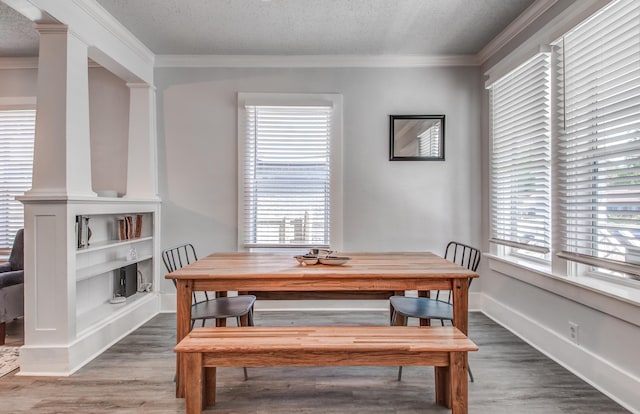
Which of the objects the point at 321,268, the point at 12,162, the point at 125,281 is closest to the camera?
the point at 321,268

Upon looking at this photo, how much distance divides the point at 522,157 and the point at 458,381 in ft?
7.13

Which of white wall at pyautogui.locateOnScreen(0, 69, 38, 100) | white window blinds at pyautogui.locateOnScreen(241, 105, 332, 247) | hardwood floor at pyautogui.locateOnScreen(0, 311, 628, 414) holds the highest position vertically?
white wall at pyautogui.locateOnScreen(0, 69, 38, 100)

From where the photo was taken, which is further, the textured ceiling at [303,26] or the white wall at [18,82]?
the white wall at [18,82]

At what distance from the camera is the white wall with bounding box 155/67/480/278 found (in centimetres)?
402

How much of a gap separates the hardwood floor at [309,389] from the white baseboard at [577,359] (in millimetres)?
60

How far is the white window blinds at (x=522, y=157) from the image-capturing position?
9.51ft

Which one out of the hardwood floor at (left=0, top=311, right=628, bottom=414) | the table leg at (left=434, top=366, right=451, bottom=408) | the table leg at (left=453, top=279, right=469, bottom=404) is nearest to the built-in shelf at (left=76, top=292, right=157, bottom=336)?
the hardwood floor at (left=0, top=311, right=628, bottom=414)

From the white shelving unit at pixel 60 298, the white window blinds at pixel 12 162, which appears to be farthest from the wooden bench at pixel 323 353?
the white window blinds at pixel 12 162

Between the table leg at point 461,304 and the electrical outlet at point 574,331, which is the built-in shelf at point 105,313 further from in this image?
the electrical outlet at point 574,331

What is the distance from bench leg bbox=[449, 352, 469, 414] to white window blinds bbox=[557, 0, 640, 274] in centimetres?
111

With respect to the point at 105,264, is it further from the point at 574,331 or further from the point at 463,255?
the point at 574,331

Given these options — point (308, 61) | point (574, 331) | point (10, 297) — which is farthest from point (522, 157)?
point (10, 297)

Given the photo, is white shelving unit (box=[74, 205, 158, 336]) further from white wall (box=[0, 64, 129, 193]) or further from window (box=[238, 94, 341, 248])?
window (box=[238, 94, 341, 248])

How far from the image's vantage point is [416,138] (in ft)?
13.1
